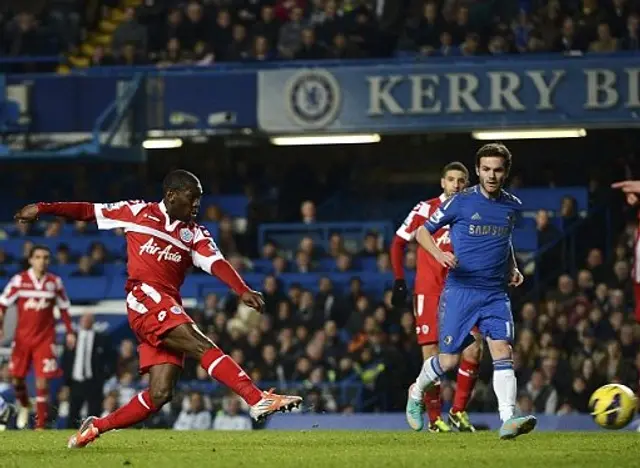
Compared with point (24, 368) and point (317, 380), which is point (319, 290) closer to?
point (317, 380)

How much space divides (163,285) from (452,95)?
12.4 metres

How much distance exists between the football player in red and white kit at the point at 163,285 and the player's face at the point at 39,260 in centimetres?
749

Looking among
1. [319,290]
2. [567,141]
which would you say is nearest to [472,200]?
[319,290]

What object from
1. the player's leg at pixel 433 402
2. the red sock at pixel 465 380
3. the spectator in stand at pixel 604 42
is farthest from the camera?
the spectator in stand at pixel 604 42

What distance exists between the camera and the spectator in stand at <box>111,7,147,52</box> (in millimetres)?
25688

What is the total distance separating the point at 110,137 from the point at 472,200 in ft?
41.0

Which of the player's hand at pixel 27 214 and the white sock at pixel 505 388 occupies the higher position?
the player's hand at pixel 27 214

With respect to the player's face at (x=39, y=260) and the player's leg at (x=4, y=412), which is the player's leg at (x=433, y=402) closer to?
the player's leg at (x=4, y=412)

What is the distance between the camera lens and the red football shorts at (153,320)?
11.3 meters

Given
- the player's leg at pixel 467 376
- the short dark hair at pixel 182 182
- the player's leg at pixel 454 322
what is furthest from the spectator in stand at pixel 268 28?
the short dark hair at pixel 182 182

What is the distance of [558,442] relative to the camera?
12.5 metres

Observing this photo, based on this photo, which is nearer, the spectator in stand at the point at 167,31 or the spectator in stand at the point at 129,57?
the spectator in stand at the point at 129,57

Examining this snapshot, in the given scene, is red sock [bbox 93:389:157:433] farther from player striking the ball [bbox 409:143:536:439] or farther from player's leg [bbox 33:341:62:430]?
player's leg [bbox 33:341:62:430]

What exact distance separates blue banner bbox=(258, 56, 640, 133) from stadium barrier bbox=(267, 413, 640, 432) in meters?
5.61
